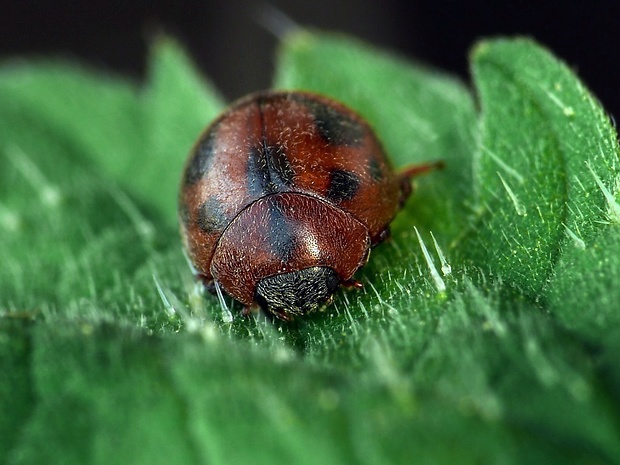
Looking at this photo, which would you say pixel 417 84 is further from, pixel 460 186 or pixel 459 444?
pixel 459 444

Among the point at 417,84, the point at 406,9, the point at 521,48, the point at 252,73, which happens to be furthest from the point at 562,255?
the point at 252,73

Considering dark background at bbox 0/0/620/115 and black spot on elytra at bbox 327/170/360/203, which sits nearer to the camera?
black spot on elytra at bbox 327/170/360/203

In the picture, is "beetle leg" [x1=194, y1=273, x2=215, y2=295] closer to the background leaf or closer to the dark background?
the background leaf

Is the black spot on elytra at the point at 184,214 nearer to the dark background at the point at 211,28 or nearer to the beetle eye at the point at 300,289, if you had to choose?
the beetle eye at the point at 300,289

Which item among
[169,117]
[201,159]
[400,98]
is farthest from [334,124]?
[169,117]

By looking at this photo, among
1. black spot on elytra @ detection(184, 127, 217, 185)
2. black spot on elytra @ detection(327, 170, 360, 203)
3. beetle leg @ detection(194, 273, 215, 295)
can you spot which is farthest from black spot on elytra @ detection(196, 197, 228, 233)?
black spot on elytra @ detection(327, 170, 360, 203)

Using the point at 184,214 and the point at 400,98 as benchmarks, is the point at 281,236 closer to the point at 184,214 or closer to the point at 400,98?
the point at 184,214
